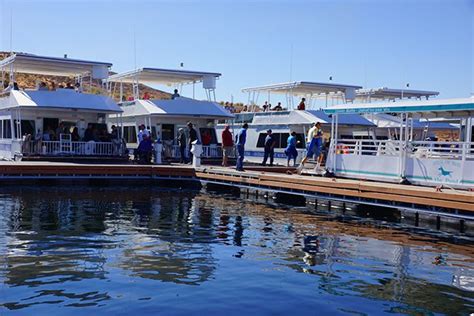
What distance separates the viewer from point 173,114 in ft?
92.9

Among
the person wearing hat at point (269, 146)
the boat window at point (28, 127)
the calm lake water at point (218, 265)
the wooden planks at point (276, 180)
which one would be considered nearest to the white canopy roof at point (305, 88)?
the person wearing hat at point (269, 146)

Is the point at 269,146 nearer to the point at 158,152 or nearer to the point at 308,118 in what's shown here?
the point at 308,118

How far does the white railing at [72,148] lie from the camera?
2525cm

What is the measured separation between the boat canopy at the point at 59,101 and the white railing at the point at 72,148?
164 centimetres

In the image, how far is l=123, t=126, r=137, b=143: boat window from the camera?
103 ft

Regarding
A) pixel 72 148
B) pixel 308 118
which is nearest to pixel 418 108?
pixel 308 118

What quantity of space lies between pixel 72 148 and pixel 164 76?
23.6ft

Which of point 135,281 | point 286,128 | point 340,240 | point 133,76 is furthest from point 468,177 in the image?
point 133,76

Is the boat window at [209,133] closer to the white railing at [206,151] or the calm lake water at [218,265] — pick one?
the white railing at [206,151]

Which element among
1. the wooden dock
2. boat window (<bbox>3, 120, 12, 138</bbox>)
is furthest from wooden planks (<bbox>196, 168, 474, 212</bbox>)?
boat window (<bbox>3, 120, 12, 138</bbox>)

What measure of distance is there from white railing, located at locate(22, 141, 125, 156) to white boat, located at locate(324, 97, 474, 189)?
1065 cm

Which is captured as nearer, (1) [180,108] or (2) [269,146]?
(2) [269,146]

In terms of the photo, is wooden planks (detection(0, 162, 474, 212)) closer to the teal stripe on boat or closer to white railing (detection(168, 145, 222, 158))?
the teal stripe on boat

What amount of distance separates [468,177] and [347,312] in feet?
31.3
